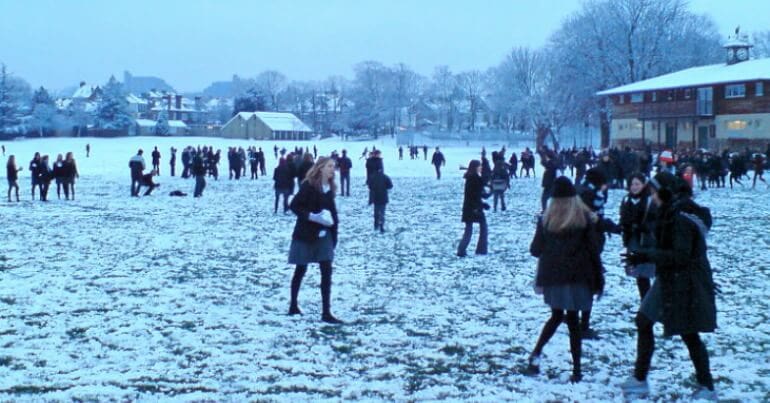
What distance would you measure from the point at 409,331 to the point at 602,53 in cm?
6120

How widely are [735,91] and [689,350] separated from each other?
53.5 m

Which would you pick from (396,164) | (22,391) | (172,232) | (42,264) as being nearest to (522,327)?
(22,391)

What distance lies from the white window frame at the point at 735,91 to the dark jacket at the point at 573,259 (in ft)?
173

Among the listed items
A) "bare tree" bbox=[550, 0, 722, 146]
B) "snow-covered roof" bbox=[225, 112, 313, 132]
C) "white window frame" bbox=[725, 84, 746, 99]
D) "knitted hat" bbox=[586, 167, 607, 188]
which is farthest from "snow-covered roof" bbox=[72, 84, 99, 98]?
"knitted hat" bbox=[586, 167, 607, 188]

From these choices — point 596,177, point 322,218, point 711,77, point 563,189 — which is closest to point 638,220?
point 596,177

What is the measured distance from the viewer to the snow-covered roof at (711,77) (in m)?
52.9

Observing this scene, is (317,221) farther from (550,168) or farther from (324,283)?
(550,168)

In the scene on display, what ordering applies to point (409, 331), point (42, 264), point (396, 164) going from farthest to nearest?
point (396, 164) < point (42, 264) < point (409, 331)

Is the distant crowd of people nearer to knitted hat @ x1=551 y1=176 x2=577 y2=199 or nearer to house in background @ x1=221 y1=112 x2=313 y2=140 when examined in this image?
knitted hat @ x1=551 y1=176 x2=577 y2=199

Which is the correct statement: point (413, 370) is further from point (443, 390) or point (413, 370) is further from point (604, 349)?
point (604, 349)

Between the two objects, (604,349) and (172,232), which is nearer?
(604,349)

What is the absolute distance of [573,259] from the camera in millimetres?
6168

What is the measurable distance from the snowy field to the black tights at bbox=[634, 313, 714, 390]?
8.6 inches

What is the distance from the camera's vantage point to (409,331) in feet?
26.5
